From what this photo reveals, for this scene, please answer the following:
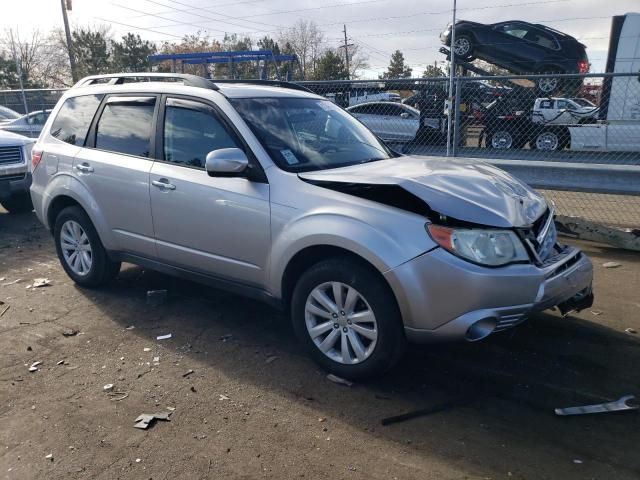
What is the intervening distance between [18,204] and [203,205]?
6723 mm

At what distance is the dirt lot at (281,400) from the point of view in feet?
9.27

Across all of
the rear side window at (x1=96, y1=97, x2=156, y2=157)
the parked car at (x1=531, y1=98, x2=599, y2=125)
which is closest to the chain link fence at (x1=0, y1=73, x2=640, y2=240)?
the parked car at (x1=531, y1=98, x2=599, y2=125)

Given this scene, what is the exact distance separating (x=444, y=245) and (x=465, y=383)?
3.30ft

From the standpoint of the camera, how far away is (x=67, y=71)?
5988cm

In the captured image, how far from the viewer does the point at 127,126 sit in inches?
189

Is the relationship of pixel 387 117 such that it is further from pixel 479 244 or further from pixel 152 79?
pixel 479 244

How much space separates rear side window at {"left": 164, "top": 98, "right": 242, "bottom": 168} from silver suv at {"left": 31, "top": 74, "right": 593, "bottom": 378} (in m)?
0.01

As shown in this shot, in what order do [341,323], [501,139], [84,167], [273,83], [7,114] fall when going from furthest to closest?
[7,114]
[501,139]
[273,83]
[84,167]
[341,323]

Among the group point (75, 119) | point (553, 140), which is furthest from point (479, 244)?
point (553, 140)

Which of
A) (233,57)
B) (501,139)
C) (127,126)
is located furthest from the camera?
(233,57)

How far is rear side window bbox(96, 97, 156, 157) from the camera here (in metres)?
4.63

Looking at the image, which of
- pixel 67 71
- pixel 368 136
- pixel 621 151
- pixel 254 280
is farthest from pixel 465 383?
pixel 67 71

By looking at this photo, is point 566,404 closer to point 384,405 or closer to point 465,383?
point 465,383

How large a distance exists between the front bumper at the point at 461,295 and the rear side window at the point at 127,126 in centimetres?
258
